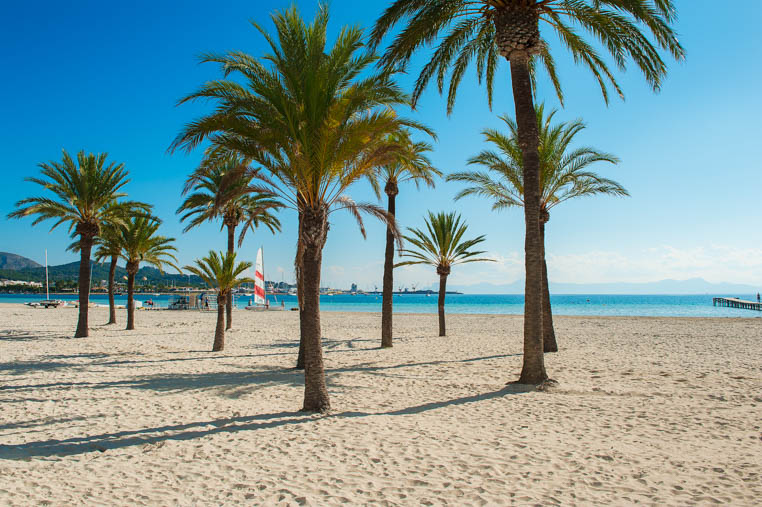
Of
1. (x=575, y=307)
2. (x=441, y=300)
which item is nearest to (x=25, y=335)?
(x=441, y=300)

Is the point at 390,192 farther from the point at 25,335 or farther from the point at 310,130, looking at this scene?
the point at 25,335

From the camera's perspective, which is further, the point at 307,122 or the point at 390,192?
the point at 390,192

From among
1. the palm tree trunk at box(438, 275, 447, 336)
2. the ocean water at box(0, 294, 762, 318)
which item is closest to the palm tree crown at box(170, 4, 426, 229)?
the palm tree trunk at box(438, 275, 447, 336)

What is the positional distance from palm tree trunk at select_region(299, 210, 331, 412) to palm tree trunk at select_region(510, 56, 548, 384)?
4.18m

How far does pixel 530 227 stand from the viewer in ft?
28.8

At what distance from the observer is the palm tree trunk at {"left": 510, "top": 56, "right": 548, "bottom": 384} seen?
8703 mm

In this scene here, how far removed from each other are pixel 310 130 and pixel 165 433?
16.4 feet

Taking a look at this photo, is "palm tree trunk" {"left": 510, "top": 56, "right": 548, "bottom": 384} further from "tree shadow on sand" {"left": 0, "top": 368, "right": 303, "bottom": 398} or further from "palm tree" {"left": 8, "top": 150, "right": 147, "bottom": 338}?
"palm tree" {"left": 8, "top": 150, "right": 147, "bottom": 338}

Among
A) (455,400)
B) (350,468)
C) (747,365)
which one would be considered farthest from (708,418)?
(747,365)

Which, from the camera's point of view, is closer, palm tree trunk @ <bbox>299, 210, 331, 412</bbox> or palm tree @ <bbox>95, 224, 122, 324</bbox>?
palm tree trunk @ <bbox>299, 210, 331, 412</bbox>

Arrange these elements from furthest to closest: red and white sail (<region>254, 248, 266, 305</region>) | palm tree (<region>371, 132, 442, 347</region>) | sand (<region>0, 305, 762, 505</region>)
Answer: red and white sail (<region>254, 248, 266, 305</region>) → palm tree (<region>371, 132, 442, 347</region>) → sand (<region>0, 305, 762, 505</region>)

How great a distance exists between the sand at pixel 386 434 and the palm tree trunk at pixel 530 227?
721 mm

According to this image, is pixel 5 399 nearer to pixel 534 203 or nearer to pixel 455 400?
pixel 455 400

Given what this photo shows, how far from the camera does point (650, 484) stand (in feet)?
13.6
